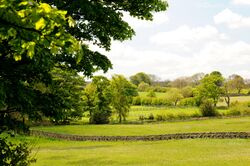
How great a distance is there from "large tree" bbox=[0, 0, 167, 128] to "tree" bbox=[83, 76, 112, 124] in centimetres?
6910

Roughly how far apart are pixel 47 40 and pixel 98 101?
83614 mm

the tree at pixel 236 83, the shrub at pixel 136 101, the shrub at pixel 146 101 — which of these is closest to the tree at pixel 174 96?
the shrub at pixel 146 101

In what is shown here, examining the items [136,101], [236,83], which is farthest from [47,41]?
[236,83]

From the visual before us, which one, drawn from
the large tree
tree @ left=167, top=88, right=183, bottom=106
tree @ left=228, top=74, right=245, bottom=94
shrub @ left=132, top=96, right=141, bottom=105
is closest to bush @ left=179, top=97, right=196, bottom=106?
tree @ left=167, top=88, right=183, bottom=106

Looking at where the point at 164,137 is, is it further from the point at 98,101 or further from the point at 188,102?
the point at 188,102

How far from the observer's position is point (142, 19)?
1633cm

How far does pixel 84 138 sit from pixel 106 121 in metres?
27.9

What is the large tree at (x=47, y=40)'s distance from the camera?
17.7 feet

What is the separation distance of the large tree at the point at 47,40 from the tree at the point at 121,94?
75052 mm

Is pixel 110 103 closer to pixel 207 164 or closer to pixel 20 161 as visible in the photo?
pixel 207 164

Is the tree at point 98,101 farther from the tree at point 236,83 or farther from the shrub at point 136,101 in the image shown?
the tree at point 236,83

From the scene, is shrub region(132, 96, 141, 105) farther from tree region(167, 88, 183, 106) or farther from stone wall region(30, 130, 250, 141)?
stone wall region(30, 130, 250, 141)

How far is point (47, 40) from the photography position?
5.59m

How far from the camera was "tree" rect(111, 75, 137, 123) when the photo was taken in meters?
91.3
